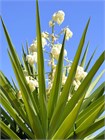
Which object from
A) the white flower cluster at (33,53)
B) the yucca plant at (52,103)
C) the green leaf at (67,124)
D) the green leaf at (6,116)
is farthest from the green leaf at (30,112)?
the green leaf at (6,116)

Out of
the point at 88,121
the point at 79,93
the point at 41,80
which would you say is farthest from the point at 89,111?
the point at 41,80

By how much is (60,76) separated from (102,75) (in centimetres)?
124

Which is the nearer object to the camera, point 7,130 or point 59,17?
point 7,130

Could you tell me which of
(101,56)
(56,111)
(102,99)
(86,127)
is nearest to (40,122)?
(56,111)

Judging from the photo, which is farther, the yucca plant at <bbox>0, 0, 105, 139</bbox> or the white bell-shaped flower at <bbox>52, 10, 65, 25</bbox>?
the white bell-shaped flower at <bbox>52, 10, 65, 25</bbox>

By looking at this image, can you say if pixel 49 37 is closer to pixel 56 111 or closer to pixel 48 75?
pixel 48 75

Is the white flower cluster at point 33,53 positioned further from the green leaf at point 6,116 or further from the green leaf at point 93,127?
the green leaf at point 93,127

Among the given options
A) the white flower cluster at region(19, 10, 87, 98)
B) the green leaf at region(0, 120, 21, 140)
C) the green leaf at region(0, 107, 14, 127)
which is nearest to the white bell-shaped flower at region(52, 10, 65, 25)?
the white flower cluster at region(19, 10, 87, 98)

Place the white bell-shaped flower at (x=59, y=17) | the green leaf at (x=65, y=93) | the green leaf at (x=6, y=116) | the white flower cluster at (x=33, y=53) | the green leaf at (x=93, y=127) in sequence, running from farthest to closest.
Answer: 1. the white bell-shaped flower at (x=59, y=17)
2. the green leaf at (x=6, y=116)
3. the white flower cluster at (x=33, y=53)
4. the green leaf at (x=93, y=127)
5. the green leaf at (x=65, y=93)

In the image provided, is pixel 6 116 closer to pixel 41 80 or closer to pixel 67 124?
pixel 41 80

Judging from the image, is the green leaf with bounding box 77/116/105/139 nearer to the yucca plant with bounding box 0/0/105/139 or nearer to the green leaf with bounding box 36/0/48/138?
the yucca plant with bounding box 0/0/105/139

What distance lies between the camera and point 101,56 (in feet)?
7.29

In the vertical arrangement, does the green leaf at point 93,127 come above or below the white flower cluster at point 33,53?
below

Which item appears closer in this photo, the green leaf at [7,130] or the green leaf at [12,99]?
the green leaf at [7,130]
